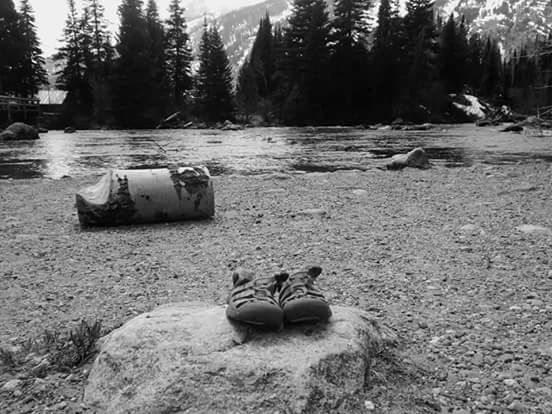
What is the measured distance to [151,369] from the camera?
6.83 feet

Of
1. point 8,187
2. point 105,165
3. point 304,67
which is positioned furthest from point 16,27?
point 8,187

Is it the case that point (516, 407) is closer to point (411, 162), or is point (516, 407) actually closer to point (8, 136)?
point (411, 162)

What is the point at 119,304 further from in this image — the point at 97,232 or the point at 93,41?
the point at 93,41

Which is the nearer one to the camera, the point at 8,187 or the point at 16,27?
the point at 8,187

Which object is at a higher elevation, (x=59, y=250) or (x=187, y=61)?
(x=187, y=61)

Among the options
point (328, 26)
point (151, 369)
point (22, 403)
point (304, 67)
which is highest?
point (328, 26)

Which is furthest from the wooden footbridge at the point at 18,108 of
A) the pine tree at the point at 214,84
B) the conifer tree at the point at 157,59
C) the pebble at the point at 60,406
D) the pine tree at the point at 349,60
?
the pebble at the point at 60,406

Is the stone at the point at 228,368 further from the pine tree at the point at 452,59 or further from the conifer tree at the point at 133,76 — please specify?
the pine tree at the point at 452,59

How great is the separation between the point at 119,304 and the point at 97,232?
2419 millimetres

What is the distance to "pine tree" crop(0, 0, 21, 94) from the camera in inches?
1784

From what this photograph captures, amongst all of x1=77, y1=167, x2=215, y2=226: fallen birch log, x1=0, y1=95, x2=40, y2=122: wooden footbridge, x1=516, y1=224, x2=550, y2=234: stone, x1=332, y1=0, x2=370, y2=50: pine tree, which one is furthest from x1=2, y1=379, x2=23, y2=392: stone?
x1=332, y1=0, x2=370, y2=50: pine tree

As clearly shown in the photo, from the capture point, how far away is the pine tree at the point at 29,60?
47469 mm

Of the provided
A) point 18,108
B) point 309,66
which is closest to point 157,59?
point 18,108

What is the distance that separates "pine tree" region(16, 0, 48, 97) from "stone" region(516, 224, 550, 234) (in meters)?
51.8
